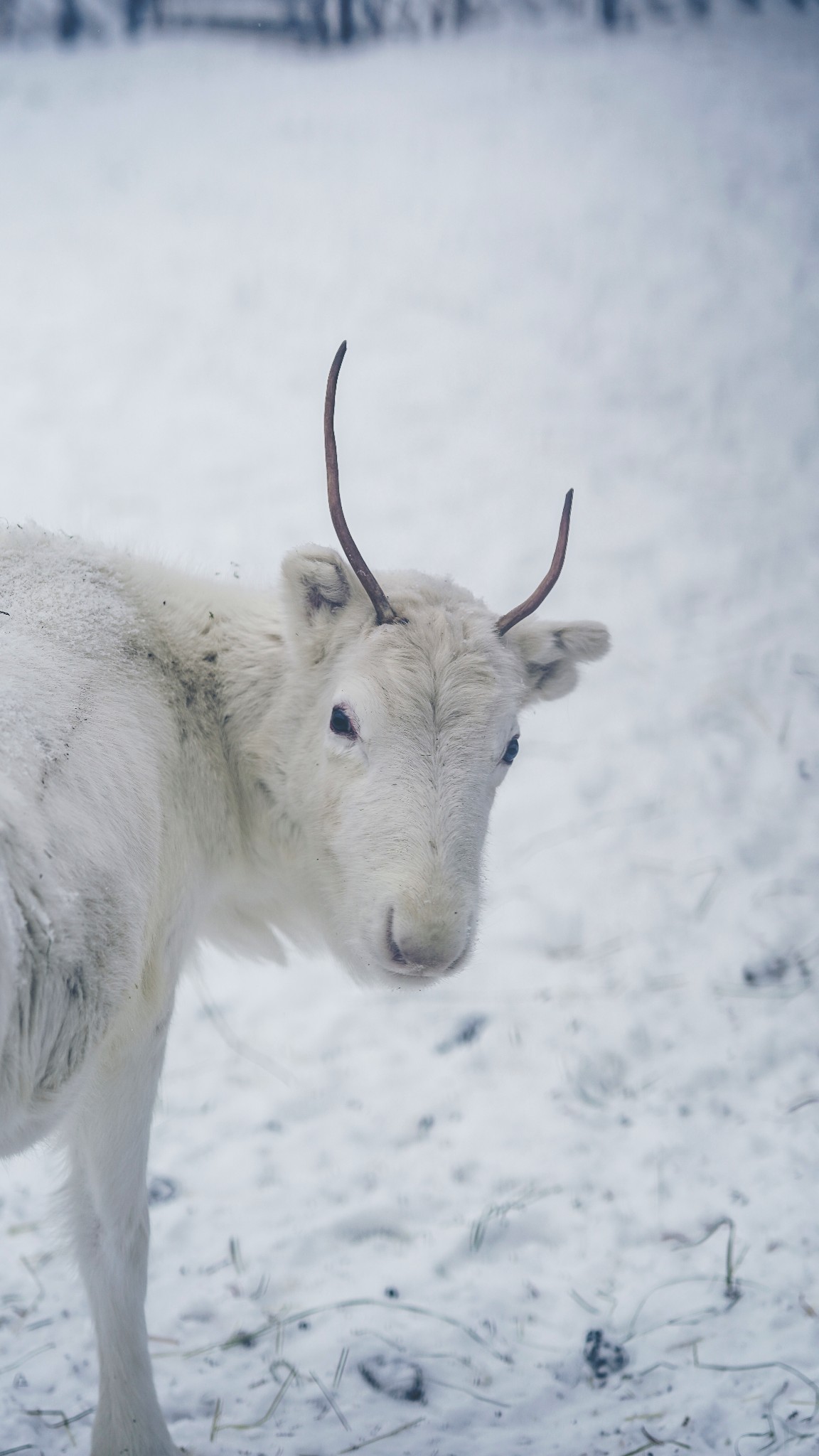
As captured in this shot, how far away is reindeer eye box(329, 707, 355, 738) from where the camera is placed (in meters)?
2.99

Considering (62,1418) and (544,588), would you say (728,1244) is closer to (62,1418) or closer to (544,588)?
(62,1418)

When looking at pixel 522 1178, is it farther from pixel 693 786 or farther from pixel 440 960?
pixel 693 786

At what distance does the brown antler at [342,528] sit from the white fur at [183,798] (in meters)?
0.06

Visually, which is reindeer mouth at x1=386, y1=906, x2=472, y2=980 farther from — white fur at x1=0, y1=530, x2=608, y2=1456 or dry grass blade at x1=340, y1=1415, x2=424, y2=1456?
dry grass blade at x1=340, y1=1415, x2=424, y2=1456

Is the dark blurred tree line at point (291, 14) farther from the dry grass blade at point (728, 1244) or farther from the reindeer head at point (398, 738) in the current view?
the dry grass blade at point (728, 1244)

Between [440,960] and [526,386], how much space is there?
6850 millimetres

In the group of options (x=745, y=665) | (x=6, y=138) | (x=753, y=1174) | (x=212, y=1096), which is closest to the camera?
(x=753, y=1174)

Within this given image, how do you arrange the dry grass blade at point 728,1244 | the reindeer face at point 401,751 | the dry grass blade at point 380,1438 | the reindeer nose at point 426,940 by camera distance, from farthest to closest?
the dry grass blade at point 728,1244 < the dry grass blade at point 380,1438 < the reindeer face at point 401,751 < the reindeer nose at point 426,940

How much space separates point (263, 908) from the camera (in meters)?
3.75

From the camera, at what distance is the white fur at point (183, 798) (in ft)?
7.11

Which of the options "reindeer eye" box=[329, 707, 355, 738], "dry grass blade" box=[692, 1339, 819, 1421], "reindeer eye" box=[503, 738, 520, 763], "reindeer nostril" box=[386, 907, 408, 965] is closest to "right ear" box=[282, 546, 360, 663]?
"reindeer eye" box=[329, 707, 355, 738]

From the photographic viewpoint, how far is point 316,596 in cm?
325

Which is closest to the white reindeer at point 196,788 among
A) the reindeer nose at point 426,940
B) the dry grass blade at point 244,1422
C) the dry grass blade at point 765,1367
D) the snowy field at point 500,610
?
the reindeer nose at point 426,940

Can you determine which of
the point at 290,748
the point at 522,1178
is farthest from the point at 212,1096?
the point at 290,748
